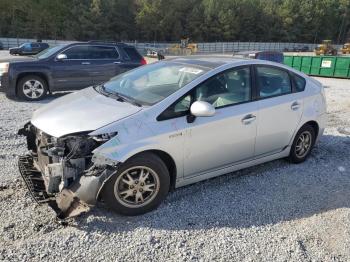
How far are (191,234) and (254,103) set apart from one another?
1812 millimetres

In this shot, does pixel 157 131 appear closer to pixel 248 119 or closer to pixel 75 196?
pixel 75 196

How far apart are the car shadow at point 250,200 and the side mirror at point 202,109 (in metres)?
1.00

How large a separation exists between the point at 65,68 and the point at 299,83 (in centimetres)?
640

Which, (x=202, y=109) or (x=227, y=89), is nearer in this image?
(x=202, y=109)

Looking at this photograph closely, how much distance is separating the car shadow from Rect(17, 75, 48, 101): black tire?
20.8ft

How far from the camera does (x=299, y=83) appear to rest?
4883mm

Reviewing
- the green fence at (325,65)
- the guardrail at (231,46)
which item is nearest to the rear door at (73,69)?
the green fence at (325,65)

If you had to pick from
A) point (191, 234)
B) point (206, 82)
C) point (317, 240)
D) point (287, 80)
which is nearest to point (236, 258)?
point (191, 234)

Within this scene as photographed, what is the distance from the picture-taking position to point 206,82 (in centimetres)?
380

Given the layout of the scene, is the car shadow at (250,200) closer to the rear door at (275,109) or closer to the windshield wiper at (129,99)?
the rear door at (275,109)

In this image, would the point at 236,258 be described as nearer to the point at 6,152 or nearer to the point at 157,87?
the point at 157,87

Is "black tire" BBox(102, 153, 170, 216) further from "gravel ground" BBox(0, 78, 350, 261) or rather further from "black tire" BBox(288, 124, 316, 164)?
"black tire" BBox(288, 124, 316, 164)

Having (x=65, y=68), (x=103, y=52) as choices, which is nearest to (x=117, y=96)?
(x=65, y=68)

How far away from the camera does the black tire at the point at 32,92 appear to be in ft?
28.8
